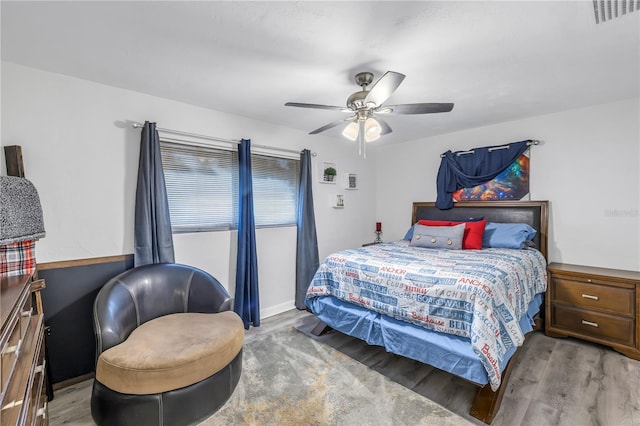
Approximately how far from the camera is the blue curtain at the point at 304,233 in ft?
12.0

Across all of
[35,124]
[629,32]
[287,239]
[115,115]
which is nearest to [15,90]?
[35,124]

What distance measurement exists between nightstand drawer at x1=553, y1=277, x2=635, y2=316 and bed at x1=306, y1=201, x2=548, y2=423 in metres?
0.15

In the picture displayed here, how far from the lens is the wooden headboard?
330 cm

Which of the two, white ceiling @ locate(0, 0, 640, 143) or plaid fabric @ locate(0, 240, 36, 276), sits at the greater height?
white ceiling @ locate(0, 0, 640, 143)

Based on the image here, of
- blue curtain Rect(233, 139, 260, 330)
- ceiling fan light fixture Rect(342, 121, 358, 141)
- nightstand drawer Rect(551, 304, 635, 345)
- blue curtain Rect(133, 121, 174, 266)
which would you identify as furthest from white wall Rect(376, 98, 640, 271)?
blue curtain Rect(133, 121, 174, 266)

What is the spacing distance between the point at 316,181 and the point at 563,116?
2.90 metres

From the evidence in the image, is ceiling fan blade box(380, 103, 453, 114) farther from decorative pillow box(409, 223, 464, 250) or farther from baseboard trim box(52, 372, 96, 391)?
baseboard trim box(52, 372, 96, 391)

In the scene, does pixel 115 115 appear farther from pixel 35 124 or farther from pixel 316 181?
pixel 316 181

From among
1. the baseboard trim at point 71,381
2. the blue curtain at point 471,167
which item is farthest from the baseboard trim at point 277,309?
the blue curtain at point 471,167

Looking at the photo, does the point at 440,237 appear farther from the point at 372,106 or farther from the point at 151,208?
the point at 151,208

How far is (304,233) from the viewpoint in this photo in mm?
3658

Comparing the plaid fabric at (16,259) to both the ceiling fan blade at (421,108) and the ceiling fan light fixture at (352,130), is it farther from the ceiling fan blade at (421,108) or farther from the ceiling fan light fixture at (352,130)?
the ceiling fan blade at (421,108)

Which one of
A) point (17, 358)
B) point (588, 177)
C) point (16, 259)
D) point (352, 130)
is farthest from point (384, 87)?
point (588, 177)

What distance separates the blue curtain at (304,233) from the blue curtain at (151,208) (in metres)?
1.53
